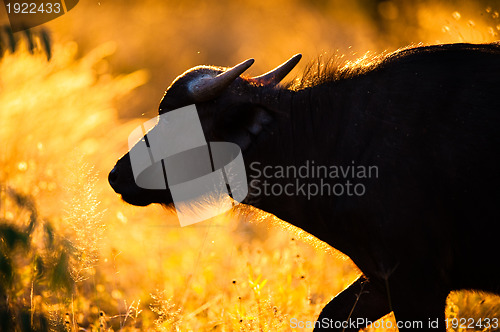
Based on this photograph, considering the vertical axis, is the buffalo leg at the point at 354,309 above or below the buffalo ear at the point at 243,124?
below

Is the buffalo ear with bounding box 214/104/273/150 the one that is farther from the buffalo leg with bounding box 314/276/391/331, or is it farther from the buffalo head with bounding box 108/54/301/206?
the buffalo leg with bounding box 314/276/391/331

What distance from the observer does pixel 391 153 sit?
391 centimetres

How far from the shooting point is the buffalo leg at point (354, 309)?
4543 millimetres

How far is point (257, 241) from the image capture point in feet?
22.5

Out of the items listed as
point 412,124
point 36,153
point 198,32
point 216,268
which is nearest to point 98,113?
point 36,153

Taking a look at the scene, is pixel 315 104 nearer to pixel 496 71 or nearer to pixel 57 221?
pixel 496 71

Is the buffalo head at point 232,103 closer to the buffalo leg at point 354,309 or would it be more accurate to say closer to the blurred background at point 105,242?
the blurred background at point 105,242

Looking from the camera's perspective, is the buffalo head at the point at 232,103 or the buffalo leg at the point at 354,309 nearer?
the buffalo head at the point at 232,103

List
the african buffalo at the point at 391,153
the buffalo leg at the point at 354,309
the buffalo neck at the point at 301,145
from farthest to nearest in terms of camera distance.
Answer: the buffalo leg at the point at 354,309
the buffalo neck at the point at 301,145
the african buffalo at the point at 391,153

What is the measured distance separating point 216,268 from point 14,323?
2.13 metres

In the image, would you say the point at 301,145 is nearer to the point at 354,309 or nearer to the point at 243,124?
the point at 243,124

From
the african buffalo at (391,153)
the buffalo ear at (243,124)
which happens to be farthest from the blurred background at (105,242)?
the buffalo ear at (243,124)

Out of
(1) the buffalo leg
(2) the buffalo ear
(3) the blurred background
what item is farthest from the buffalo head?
(1) the buffalo leg

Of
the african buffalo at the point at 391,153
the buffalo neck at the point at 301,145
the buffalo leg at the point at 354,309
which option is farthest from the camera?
the buffalo leg at the point at 354,309
